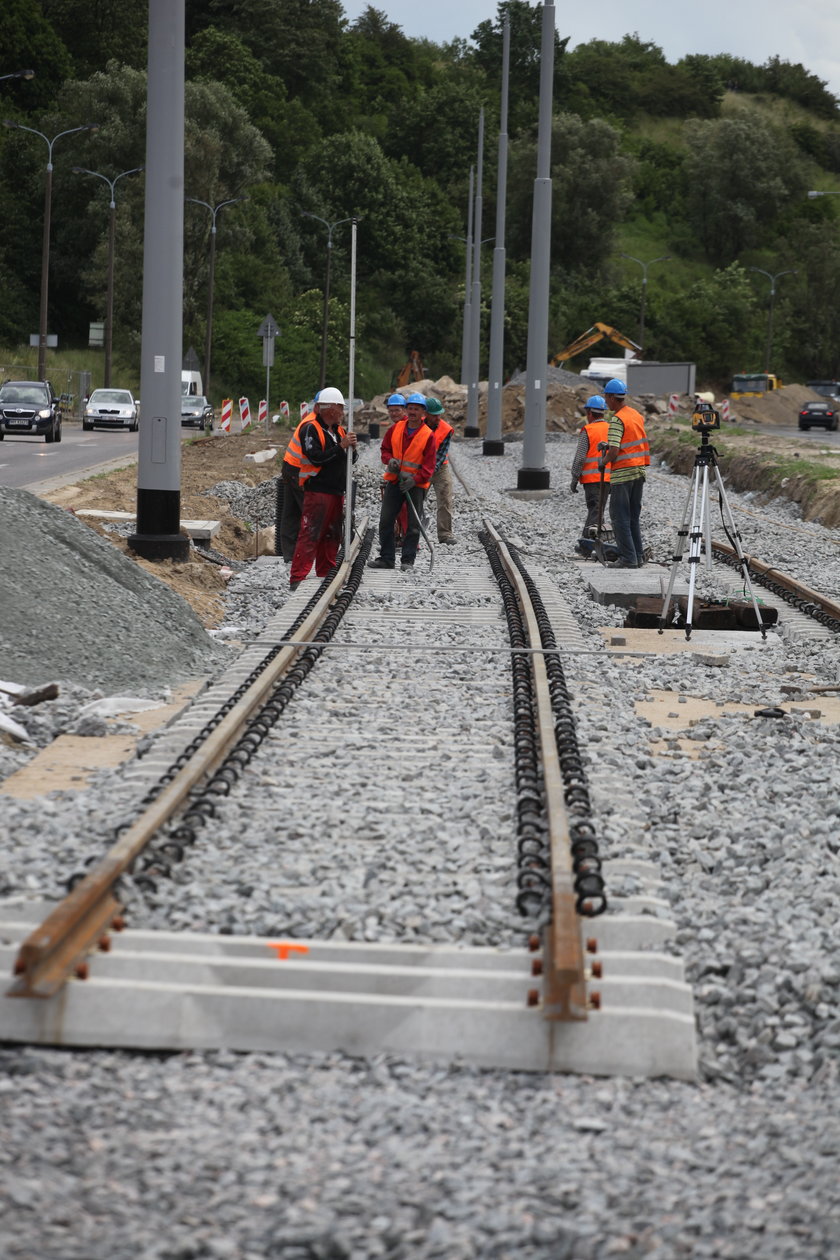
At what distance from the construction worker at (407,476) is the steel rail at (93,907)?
8378 millimetres

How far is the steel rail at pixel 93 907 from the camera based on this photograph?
14.9ft

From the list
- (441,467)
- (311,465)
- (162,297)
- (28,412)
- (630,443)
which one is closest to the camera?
(311,465)

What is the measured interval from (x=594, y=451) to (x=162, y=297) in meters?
5.79

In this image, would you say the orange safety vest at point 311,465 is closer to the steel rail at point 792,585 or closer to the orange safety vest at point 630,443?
the orange safety vest at point 630,443

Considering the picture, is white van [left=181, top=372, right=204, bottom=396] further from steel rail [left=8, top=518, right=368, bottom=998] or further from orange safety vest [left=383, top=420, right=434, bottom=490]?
steel rail [left=8, top=518, right=368, bottom=998]

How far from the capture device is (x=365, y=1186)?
12.2ft

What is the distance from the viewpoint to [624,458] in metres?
16.5

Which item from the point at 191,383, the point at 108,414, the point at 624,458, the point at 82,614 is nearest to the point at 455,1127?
the point at 82,614

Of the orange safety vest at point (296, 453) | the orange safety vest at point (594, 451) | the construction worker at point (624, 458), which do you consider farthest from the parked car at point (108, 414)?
the orange safety vest at point (296, 453)

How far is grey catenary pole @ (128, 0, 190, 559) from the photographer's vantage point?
1481 centimetres

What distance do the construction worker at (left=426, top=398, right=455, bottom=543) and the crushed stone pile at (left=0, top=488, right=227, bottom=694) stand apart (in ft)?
16.0

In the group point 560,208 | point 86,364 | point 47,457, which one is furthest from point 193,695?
point 560,208

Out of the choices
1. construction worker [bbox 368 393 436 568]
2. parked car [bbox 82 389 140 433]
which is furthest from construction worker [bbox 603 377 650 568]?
parked car [bbox 82 389 140 433]

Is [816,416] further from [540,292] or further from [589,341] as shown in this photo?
[540,292]
